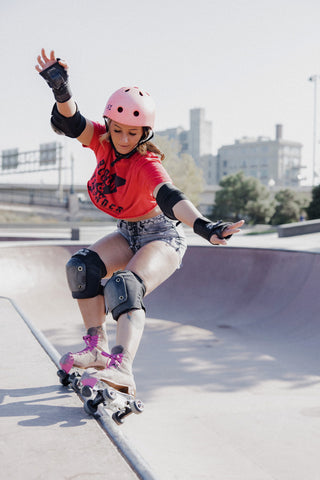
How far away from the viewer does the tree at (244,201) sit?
4281 centimetres

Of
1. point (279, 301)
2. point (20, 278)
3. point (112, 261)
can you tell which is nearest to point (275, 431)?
point (112, 261)

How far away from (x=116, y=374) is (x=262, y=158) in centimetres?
10841

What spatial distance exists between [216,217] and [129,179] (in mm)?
42256

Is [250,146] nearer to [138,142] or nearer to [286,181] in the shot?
[286,181]

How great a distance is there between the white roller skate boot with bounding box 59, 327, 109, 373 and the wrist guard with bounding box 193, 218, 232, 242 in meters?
0.94

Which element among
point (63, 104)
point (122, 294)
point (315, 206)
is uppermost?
point (63, 104)

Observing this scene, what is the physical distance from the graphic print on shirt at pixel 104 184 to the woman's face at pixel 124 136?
0.58 feet

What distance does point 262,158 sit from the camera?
106 metres

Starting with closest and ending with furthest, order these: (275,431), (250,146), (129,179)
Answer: (129,179) → (275,431) → (250,146)

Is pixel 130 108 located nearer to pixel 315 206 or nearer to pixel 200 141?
pixel 315 206

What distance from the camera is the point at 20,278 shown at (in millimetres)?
9156

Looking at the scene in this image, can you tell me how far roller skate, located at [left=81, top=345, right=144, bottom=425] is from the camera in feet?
7.59

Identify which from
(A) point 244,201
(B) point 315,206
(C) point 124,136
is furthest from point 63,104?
(A) point 244,201

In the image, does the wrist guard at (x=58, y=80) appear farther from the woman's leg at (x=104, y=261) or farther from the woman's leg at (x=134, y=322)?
the woman's leg at (x=134, y=322)
